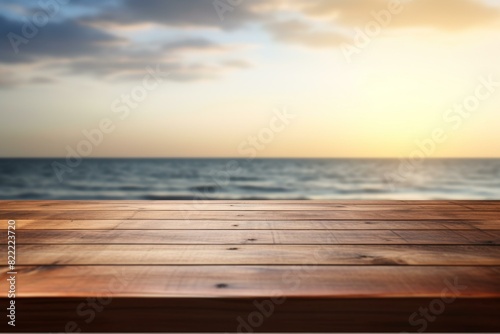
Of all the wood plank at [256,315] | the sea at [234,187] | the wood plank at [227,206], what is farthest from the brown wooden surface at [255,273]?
the sea at [234,187]

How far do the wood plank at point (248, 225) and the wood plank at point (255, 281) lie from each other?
15.8 inches

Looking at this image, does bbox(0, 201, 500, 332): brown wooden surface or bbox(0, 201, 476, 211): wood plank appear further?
bbox(0, 201, 476, 211): wood plank

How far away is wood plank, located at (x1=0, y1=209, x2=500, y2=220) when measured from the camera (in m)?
1.39

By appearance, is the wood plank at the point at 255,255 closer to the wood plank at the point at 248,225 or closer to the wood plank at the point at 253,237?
the wood plank at the point at 253,237

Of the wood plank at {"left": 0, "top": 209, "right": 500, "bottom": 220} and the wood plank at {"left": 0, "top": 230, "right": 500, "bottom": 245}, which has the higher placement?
the wood plank at {"left": 0, "top": 209, "right": 500, "bottom": 220}

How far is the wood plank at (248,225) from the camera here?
3.99ft

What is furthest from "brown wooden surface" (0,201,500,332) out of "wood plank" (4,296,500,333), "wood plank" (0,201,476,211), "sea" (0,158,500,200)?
"sea" (0,158,500,200)

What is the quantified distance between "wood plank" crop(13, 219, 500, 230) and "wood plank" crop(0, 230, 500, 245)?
0.05m

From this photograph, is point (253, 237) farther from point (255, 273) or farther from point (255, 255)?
point (255, 273)

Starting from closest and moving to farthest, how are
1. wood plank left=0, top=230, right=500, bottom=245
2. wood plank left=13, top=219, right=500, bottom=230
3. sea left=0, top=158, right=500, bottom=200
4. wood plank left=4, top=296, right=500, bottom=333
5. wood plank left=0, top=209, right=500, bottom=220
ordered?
wood plank left=4, top=296, right=500, bottom=333
wood plank left=0, top=230, right=500, bottom=245
wood plank left=13, top=219, right=500, bottom=230
wood plank left=0, top=209, right=500, bottom=220
sea left=0, top=158, right=500, bottom=200

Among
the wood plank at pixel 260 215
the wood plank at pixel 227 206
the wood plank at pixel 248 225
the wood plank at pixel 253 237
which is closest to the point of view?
the wood plank at pixel 253 237

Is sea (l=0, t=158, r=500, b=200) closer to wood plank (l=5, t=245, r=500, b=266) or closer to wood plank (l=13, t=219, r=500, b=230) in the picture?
wood plank (l=13, t=219, r=500, b=230)

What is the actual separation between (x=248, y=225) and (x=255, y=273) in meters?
0.48

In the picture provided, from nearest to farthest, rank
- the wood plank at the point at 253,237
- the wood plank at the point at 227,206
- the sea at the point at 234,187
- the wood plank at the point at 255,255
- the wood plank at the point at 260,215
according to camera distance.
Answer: the wood plank at the point at 255,255, the wood plank at the point at 253,237, the wood plank at the point at 260,215, the wood plank at the point at 227,206, the sea at the point at 234,187
